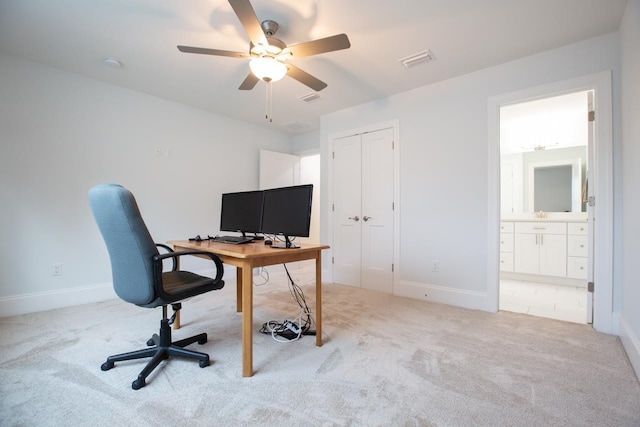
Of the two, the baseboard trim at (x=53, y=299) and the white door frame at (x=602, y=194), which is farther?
the baseboard trim at (x=53, y=299)

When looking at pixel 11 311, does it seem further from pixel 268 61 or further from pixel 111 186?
pixel 268 61

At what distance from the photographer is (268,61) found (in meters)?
2.10

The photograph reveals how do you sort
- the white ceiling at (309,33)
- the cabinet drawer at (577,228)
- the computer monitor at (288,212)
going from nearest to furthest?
the computer monitor at (288,212) → the white ceiling at (309,33) → the cabinet drawer at (577,228)

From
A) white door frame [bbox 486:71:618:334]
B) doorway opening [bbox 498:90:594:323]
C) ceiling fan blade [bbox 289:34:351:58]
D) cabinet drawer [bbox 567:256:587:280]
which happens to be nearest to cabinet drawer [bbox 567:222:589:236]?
doorway opening [bbox 498:90:594:323]

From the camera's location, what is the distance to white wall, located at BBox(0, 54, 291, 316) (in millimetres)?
2680

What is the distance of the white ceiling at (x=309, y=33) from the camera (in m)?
2.00

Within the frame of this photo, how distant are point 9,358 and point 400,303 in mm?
3152

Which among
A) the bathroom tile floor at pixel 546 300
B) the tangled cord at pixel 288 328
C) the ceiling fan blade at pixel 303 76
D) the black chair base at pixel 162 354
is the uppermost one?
the ceiling fan blade at pixel 303 76

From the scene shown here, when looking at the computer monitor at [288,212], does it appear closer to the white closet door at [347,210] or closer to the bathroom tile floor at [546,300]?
the white closet door at [347,210]

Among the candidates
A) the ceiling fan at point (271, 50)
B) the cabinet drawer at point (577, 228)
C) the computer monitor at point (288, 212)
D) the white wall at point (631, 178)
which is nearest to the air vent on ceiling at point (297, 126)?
the ceiling fan at point (271, 50)

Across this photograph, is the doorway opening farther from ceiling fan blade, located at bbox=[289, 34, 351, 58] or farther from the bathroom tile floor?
ceiling fan blade, located at bbox=[289, 34, 351, 58]

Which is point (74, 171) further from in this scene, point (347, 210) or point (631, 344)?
point (631, 344)

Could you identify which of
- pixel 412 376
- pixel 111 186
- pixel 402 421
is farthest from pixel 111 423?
pixel 412 376

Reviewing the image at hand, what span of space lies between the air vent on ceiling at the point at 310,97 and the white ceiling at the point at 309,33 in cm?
29
